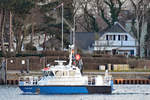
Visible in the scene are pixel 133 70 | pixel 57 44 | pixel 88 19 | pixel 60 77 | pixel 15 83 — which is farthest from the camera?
pixel 88 19

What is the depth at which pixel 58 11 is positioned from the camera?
85.6 m

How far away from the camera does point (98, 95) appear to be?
4762 centimetres

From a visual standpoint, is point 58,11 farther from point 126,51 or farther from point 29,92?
point 29,92

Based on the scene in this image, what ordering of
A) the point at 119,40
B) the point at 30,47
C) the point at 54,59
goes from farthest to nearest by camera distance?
1. the point at 119,40
2. the point at 30,47
3. the point at 54,59

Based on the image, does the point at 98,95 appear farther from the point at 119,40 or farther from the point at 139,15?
the point at 139,15

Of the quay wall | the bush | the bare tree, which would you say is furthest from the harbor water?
the bare tree

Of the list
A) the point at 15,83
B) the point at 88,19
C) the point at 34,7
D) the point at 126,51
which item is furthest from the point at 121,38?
the point at 15,83

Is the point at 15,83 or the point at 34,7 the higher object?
the point at 34,7

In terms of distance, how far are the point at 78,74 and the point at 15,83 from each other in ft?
47.0

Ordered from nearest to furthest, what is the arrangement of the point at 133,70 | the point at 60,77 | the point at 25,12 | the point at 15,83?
the point at 60,77
the point at 15,83
the point at 133,70
the point at 25,12

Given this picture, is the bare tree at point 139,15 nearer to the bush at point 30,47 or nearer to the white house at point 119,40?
the white house at point 119,40

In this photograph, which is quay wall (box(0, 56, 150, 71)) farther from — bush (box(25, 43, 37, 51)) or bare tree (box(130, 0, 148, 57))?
bare tree (box(130, 0, 148, 57))

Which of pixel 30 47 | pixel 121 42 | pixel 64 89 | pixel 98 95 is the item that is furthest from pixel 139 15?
pixel 64 89

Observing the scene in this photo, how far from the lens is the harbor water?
47406mm
